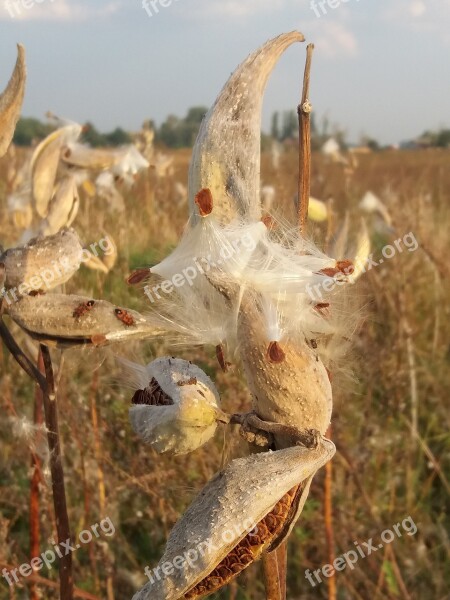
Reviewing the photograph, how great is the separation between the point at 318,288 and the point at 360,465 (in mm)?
1317

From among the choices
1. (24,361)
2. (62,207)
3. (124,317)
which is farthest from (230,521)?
(62,207)

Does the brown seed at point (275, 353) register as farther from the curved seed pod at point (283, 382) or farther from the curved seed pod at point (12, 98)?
the curved seed pod at point (12, 98)

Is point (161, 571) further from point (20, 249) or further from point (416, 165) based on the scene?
point (416, 165)

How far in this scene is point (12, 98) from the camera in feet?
1.93

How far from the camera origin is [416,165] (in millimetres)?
9266

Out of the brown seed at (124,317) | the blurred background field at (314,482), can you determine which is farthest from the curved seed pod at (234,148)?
the blurred background field at (314,482)

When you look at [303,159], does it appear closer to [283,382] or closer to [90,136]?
[283,382]

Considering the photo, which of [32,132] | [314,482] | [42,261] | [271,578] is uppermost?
[32,132]

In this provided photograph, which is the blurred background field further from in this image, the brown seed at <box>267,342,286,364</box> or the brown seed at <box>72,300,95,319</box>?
the brown seed at <box>267,342,286,364</box>

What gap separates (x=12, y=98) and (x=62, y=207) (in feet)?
1.29

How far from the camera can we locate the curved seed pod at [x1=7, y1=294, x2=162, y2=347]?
56cm

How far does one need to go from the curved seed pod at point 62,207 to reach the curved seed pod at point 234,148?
50 centimetres

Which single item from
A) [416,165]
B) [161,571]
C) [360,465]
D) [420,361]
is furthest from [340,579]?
[416,165]

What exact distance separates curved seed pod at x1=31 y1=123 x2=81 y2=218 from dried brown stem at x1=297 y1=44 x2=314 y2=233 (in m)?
0.56
